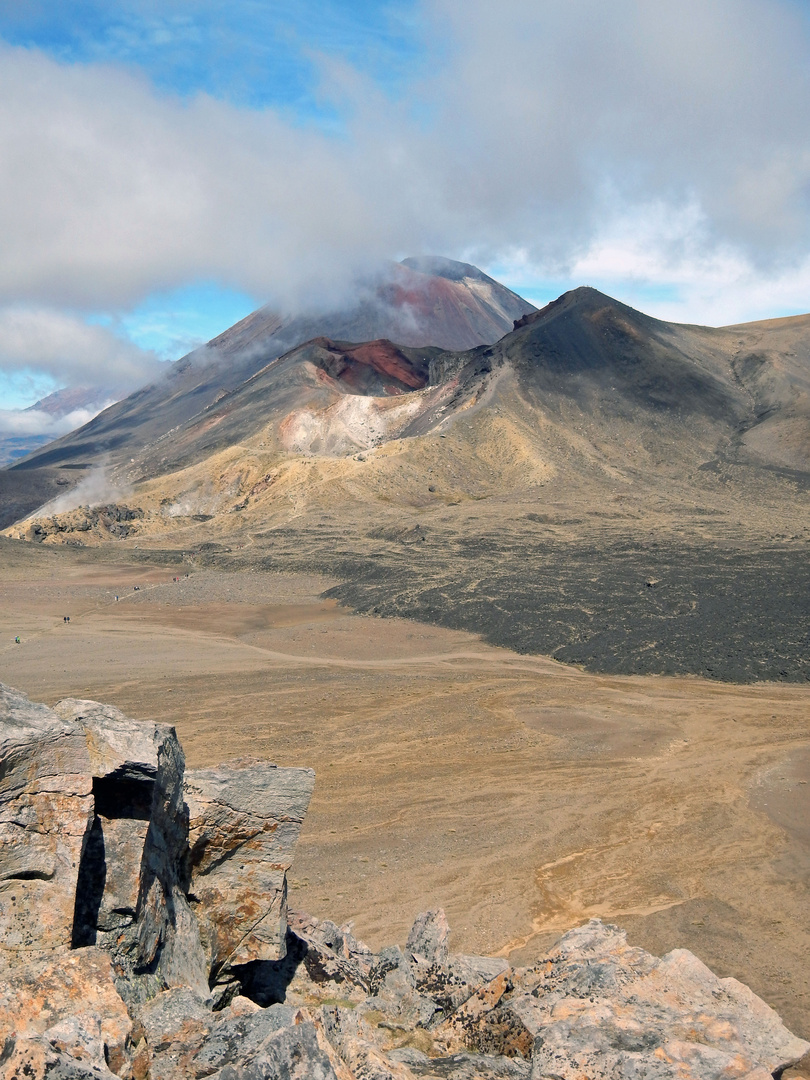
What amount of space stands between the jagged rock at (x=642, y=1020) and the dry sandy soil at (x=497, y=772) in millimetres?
2975

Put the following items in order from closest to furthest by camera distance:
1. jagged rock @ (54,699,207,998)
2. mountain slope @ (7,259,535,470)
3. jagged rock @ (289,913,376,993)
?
jagged rock @ (54,699,207,998), jagged rock @ (289,913,376,993), mountain slope @ (7,259,535,470)

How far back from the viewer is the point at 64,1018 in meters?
4.02

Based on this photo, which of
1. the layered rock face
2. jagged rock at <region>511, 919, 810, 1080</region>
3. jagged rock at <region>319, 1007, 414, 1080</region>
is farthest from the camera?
jagged rock at <region>511, 919, 810, 1080</region>

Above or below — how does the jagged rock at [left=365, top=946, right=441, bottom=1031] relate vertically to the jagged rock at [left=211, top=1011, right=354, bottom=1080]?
below

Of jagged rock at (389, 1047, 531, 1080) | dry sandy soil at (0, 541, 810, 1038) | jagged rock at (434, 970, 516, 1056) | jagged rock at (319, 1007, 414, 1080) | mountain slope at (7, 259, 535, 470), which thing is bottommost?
dry sandy soil at (0, 541, 810, 1038)

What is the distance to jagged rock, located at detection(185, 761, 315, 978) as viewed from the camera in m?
6.19

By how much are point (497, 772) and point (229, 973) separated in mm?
10046

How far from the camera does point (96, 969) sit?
14.5 feet

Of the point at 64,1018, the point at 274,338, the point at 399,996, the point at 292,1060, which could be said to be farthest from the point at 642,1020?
the point at 274,338

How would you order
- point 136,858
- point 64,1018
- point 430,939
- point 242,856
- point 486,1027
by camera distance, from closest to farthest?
1. point 64,1018
2. point 136,858
3. point 486,1027
4. point 242,856
5. point 430,939

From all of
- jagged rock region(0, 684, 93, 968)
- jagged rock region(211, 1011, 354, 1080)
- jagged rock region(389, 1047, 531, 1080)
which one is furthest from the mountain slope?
jagged rock region(211, 1011, 354, 1080)

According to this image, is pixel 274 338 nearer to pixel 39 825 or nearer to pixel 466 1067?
pixel 39 825

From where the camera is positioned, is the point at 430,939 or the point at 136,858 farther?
the point at 430,939

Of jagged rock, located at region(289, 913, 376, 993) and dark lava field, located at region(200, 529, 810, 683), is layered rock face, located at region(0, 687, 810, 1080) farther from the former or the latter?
dark lava field, located at region(200, 529, 810, 683)
